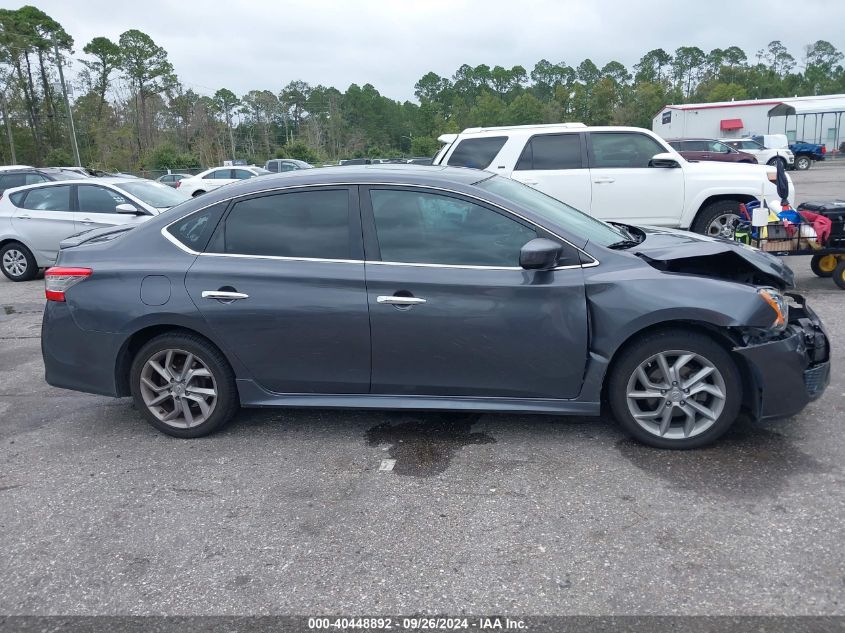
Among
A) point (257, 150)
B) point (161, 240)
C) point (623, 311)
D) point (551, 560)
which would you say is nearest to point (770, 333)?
point (623, 311)

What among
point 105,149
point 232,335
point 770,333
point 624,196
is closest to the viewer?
point 770,333

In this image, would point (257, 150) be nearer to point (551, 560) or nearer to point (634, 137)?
point (634, 137)

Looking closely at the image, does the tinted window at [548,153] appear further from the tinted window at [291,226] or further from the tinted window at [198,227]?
the tinted window at [198,227]

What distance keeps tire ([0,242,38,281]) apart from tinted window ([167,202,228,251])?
8.21 metres

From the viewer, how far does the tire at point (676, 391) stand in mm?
3887

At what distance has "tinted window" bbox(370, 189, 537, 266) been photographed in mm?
4082

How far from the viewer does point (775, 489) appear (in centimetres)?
354

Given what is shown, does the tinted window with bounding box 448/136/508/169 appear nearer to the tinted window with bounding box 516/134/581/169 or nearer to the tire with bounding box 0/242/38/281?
the tinted window with bounding box 516/134/581/169

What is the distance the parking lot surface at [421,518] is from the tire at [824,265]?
12.7 ft

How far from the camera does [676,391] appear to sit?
394cm

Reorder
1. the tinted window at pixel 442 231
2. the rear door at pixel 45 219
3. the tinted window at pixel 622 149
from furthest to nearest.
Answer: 1. the rear door at pixel 45 219
2. the tinted window at pixel 622 149
3. the tinted window at pixel 442 231

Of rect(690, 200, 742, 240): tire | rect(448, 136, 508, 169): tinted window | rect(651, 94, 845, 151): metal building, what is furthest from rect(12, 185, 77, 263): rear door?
rect(651, 94, 845, 151): metal building

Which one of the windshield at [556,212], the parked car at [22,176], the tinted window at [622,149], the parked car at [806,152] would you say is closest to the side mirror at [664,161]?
the tinted window at [622,149]

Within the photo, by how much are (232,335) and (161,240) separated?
817 mm
